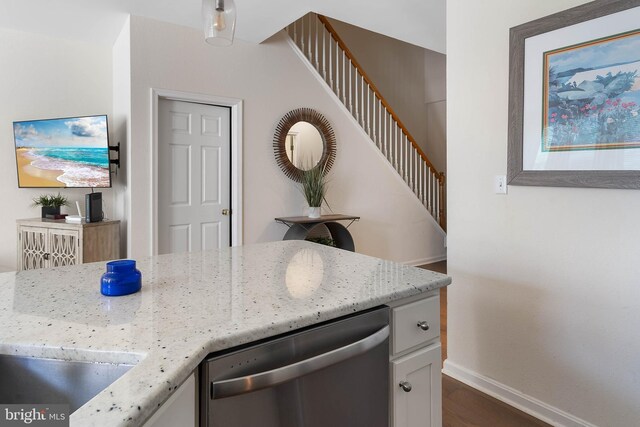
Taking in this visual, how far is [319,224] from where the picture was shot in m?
4.09

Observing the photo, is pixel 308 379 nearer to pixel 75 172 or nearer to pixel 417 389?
pixel 417 389

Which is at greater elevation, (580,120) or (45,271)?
(580,120)

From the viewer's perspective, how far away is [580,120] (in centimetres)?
169

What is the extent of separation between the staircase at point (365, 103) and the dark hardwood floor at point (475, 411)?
3270 mm

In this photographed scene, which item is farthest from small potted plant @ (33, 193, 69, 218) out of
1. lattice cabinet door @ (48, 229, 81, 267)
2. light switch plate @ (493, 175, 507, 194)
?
light switch plate @ (493, 175, 507, 194)

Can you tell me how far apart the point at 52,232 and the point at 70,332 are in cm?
285

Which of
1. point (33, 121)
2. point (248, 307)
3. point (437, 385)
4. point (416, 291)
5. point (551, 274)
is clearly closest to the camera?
point (248, 307)

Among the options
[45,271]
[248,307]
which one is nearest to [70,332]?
[248,307]

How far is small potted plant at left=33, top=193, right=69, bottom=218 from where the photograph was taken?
333 cm

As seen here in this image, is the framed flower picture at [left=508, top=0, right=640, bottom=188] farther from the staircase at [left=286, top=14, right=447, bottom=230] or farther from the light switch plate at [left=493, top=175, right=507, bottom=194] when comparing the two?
the staircase at [left=286, top=14, right=447, bottom=230]

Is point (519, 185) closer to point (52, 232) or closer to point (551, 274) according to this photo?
point (551, 274)

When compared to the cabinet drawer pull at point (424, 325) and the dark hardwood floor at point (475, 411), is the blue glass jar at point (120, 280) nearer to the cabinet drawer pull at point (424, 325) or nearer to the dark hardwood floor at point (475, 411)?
the cabinet drawer pull at point (424, 325)

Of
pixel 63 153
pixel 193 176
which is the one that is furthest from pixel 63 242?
pixel 193 176

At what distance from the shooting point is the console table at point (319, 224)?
3941 millimetres
